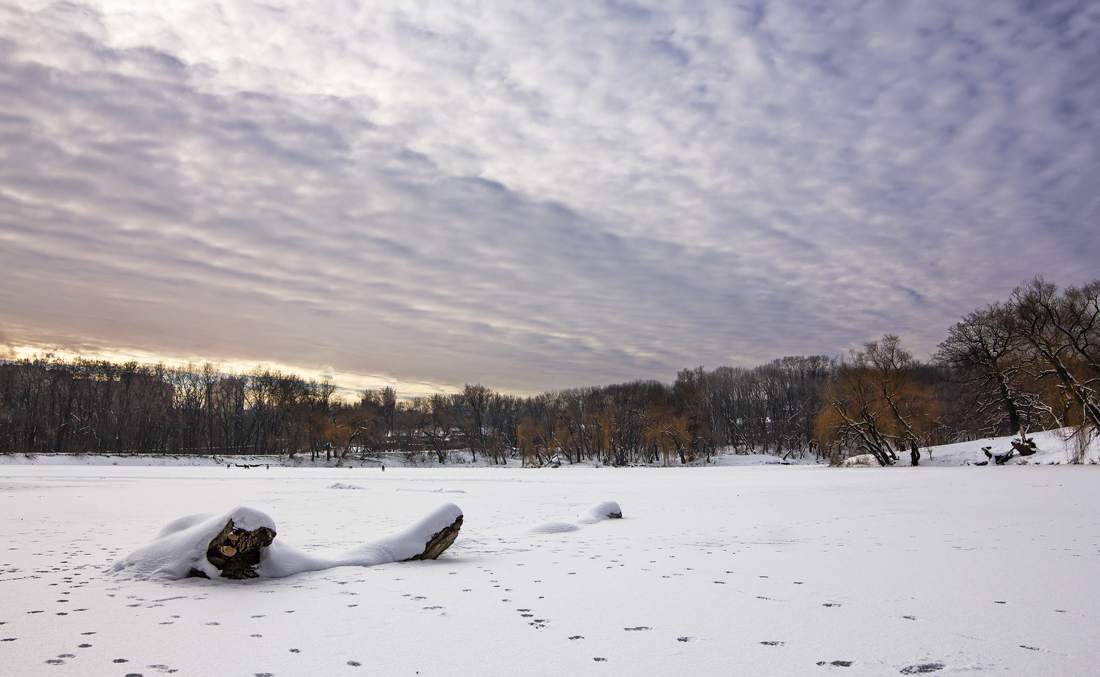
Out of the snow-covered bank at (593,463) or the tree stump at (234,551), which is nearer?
the tree stump at (234,551)

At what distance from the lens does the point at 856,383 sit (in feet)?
126

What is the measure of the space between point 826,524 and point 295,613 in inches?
337

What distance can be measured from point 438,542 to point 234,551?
2.14m

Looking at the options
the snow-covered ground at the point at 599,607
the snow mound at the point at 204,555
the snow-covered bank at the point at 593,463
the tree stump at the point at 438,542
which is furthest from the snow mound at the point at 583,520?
the snow-covered bank at the point at 593,463

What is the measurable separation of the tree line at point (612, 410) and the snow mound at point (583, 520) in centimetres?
2943

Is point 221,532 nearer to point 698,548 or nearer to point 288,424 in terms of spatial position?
point 698,548

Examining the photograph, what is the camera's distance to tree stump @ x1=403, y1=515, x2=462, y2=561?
21.6ft

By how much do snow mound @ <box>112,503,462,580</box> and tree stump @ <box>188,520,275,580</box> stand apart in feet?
0.16

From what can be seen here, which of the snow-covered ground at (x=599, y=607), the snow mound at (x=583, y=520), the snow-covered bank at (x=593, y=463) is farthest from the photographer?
the snow-covered bank at (x=593, y=463)

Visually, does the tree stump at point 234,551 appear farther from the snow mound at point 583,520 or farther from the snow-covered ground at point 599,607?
the snow mound at point 583,520

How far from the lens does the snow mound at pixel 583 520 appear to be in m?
9.17

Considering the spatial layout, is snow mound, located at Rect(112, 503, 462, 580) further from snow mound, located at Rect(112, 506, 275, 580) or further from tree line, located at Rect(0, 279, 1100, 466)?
tree line, located at Rect(0, 279, 1100, 466)

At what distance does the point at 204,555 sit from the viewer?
5348 mm

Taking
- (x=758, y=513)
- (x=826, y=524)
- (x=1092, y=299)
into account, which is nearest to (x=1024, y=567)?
(x=826, y=524)
